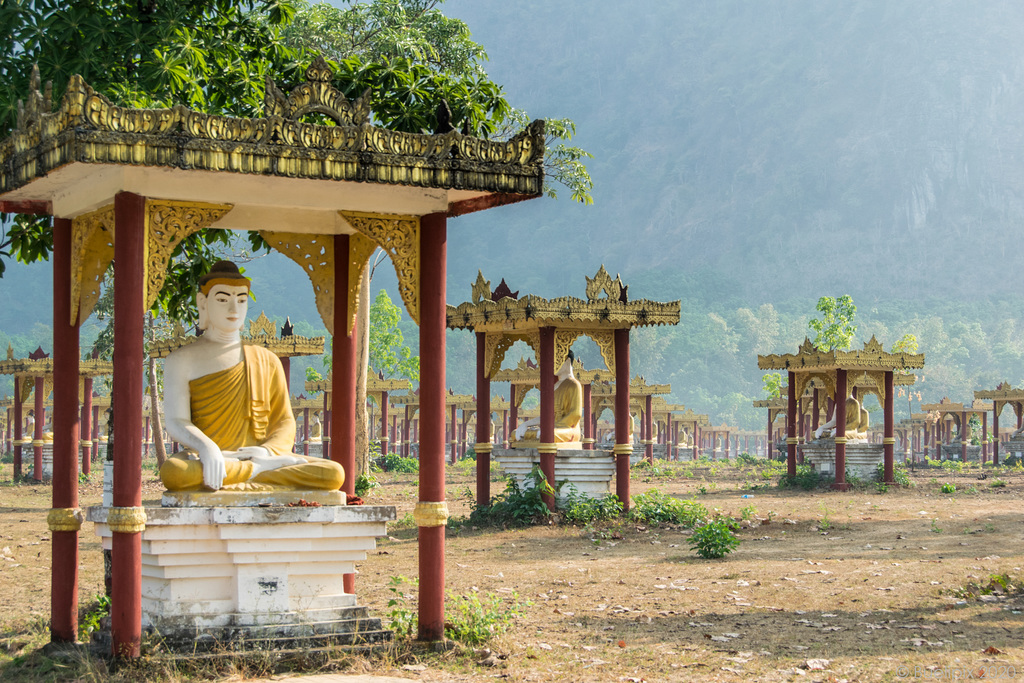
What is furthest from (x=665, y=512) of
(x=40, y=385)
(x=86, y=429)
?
(x=40, y=385)

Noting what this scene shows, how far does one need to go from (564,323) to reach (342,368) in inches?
384

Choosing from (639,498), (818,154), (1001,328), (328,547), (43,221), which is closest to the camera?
(328,547)

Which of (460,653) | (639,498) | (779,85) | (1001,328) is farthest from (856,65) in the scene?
(460,653)

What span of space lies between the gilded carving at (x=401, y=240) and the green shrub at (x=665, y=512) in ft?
39.5

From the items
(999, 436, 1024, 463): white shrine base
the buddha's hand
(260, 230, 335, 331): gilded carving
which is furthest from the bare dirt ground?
(999, 436, 1024, 463): white shrine base

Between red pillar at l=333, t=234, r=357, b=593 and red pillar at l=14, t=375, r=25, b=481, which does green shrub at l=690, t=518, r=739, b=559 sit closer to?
red pillar at l=333, t=234, r=357, b=593

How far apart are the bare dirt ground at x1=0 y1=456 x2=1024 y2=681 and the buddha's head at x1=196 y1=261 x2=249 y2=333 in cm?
295

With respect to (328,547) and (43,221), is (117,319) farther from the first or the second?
(43,221)

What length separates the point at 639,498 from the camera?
826 inches

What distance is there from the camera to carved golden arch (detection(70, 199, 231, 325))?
8422 mm

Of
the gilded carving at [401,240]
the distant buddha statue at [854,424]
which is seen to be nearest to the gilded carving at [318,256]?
the gilded carving at [401,240]

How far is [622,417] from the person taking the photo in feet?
67.7

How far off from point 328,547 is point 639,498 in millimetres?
12673

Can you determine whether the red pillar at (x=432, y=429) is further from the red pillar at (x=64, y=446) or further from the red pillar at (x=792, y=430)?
the red pillar at (x=792, y=430)
